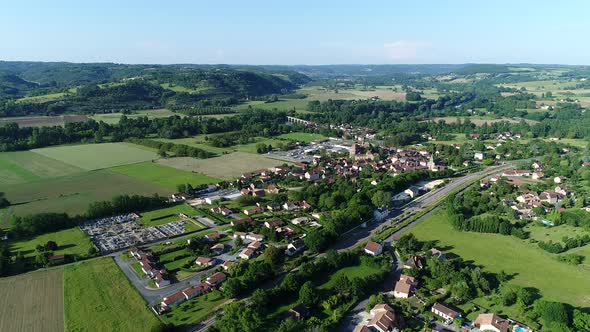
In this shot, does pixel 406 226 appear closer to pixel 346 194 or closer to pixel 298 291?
pixel 346 194

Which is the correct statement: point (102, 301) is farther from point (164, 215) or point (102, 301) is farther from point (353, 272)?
point (353, 272)

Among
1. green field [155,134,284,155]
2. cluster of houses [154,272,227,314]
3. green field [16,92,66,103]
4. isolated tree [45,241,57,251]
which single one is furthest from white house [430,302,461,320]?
green field [16,92,66,103]

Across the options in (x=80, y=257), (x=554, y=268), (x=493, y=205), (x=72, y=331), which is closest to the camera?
(x=72, y=331)

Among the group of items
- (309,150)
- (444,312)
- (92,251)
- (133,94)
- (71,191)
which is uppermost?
(133,94)

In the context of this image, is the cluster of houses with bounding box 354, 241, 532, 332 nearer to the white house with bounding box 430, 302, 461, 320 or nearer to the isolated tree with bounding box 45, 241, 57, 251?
the white house with bounding box 430, 302, 461, 320

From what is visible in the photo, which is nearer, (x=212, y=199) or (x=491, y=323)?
(x=491, y=323)

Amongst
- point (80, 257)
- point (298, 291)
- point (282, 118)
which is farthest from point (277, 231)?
point (282, 118)

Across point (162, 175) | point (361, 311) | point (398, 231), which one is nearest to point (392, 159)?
point (398, 231)
